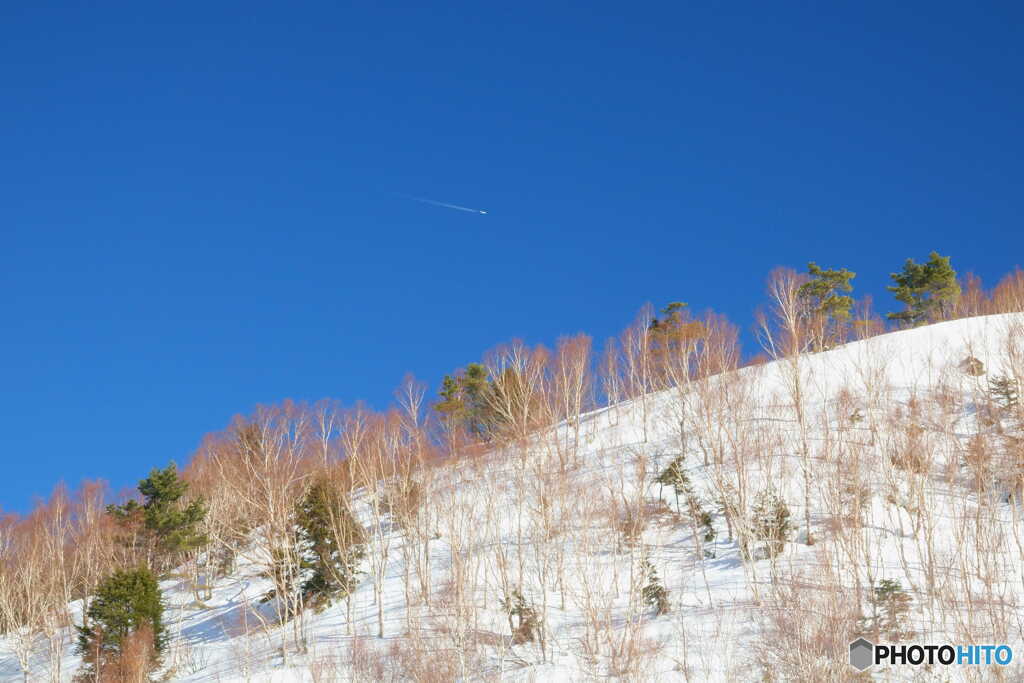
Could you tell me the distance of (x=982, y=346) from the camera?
5009cm

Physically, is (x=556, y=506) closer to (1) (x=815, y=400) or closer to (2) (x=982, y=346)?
(1) (x=815, y=400)

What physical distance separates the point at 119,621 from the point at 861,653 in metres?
23.6

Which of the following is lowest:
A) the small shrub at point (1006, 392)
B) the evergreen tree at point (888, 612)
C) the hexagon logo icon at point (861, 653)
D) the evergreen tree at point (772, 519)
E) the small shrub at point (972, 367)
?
the hexagon logo icon at point (861, 653)

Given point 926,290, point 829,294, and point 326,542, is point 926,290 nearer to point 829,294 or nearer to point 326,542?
point 829,294

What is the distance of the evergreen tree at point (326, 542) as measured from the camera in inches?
1337

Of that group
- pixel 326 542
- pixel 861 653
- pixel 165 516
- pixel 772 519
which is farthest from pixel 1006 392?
pixel 165 516

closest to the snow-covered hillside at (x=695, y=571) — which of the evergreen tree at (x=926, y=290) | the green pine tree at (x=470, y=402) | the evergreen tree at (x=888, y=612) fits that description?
the evergreen tree at (x=888, y=612)

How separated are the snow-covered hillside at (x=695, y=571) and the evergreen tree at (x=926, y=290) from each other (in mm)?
19719

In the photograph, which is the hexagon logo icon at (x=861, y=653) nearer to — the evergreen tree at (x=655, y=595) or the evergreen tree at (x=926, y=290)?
the evergreen tree at (x=655, y=595)

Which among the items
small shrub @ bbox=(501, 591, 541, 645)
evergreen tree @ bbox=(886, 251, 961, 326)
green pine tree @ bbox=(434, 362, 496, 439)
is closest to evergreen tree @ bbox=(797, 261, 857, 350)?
evergreen tree @ bbox=(886, 251, 961, 326)

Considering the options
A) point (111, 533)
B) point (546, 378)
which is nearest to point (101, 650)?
point (111, 533)

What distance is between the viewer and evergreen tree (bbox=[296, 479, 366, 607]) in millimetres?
33969

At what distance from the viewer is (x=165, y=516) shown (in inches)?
1583

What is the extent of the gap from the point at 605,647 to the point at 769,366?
112ft
